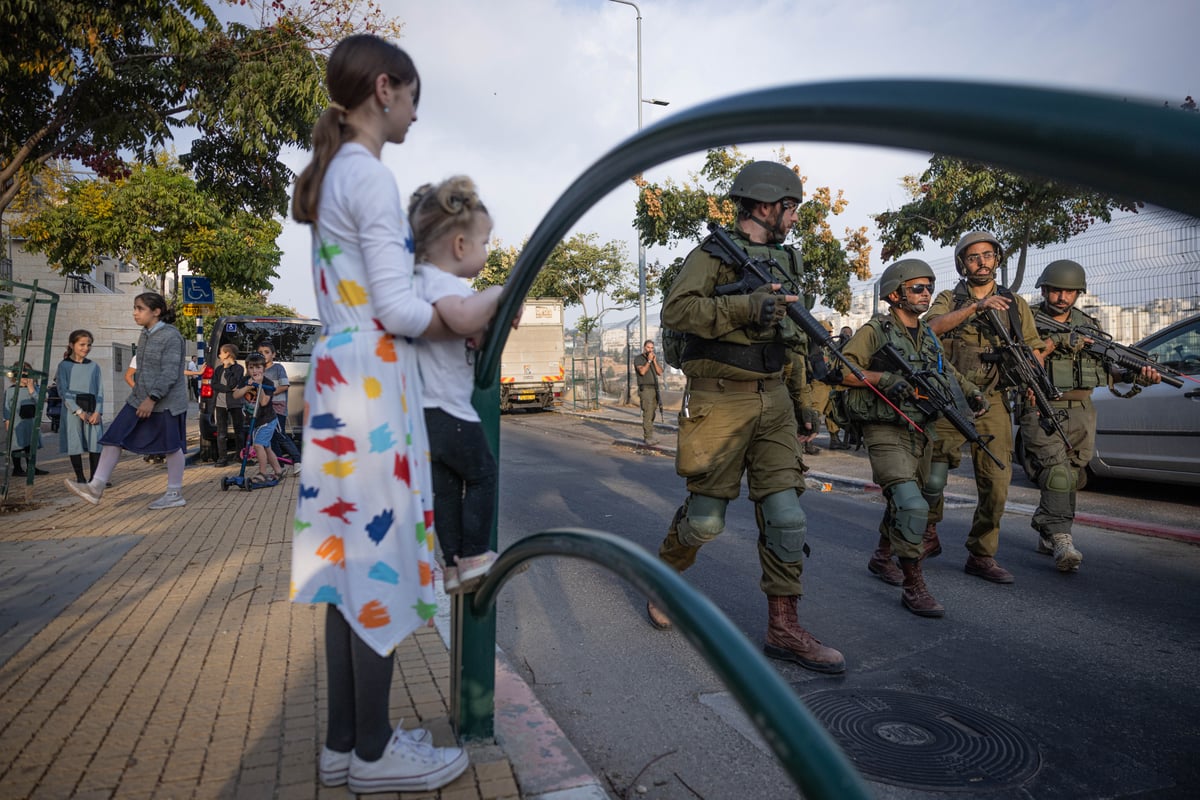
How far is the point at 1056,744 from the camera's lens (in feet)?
9.10

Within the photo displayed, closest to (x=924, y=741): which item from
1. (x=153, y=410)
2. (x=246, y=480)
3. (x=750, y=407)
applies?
(x=750, y=407)

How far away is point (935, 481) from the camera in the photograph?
16.3ft

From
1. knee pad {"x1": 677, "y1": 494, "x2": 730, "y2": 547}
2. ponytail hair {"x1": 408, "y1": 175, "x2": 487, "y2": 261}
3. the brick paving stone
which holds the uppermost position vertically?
ponytail hair {"x1": 408, "y1": 175, "x2": 487, "y2": 261}

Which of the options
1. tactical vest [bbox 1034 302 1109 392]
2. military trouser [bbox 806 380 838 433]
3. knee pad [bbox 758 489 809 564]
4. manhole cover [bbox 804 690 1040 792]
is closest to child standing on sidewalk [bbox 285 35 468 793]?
manhole cover [bbox 804 690 1040 792]

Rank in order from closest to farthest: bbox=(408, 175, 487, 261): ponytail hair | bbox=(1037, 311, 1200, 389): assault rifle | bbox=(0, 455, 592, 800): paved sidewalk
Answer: bbox=(408, 175, 487, 261): ponytail hair
bbox=(0, 455, 592, 800): paved sidewalk
bbox=(1037, 311, 1200, 389): assault rifle

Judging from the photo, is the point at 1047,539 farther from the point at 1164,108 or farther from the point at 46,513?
the point at 46,513

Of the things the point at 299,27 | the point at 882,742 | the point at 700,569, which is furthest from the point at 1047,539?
the point at 299,27

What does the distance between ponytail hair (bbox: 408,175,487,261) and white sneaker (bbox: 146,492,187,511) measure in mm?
5994

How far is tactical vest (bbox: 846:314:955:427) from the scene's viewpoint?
461 cm

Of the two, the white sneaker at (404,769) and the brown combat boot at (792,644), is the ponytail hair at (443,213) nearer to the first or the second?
the white sneaker at (404,769)

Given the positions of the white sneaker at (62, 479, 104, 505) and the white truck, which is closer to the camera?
the white sneaker at (62, 479, 104, 505)

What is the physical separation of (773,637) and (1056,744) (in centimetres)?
112

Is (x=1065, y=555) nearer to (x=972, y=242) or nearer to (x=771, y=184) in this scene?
(x=972, y=242)

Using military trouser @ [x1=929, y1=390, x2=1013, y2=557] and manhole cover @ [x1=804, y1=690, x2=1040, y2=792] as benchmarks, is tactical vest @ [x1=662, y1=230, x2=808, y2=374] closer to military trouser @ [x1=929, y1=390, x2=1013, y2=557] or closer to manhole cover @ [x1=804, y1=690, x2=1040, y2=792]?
manhole cover @ [x1=804, y1=690, x2=1040, y2=792]
